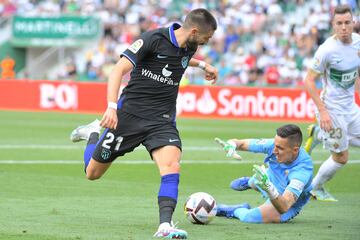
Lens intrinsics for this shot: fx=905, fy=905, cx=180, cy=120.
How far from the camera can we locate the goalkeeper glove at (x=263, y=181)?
29.1 feet

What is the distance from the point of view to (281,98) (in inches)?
1135

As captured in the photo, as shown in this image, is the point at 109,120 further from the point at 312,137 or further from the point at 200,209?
the point at 312,137

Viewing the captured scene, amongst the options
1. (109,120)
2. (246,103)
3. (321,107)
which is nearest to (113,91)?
(109,120)

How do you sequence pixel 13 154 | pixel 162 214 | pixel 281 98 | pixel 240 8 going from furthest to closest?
1. pixel 240 8
2. pixel 281 98
3. pixel 13 154
4. pixel 162 214

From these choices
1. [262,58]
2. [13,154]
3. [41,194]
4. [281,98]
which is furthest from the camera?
[262,58]

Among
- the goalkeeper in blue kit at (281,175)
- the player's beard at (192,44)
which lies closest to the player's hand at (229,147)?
the goalkeeper in blue kit at (281,175)

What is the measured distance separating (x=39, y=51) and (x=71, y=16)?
372cm

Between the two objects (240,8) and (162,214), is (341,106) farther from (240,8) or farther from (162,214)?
(240,8)

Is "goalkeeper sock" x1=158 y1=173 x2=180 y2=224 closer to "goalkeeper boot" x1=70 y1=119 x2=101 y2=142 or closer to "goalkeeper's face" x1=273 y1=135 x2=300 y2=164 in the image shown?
"goalkeeper's face" x1=273 y1=135 x2=300 y2=164

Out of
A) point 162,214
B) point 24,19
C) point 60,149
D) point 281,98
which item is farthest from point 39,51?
point 162,214

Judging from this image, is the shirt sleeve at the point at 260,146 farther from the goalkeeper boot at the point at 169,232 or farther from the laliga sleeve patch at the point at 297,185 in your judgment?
the goalkeeper boot at the point at 169,232

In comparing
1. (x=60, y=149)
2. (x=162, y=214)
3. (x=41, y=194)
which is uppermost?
(x=162, y=214)

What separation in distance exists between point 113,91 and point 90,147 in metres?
1.80

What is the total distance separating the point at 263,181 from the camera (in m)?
8.93
